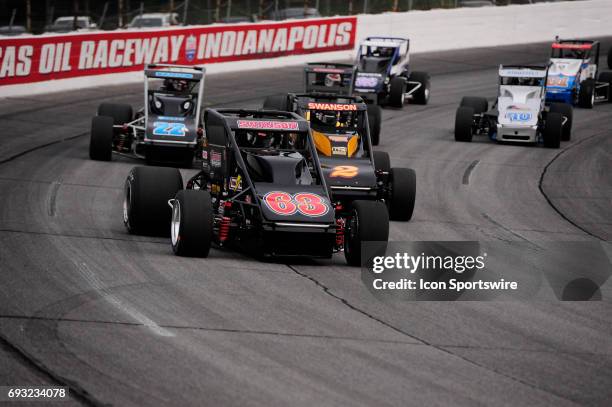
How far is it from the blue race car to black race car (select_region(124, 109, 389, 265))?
2037 centimetres

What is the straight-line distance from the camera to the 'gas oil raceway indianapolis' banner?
112 feet

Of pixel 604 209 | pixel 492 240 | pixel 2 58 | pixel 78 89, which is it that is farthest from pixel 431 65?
pixel 492 240

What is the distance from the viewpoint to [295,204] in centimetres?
1517

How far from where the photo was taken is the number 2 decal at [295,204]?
15047 millimetres

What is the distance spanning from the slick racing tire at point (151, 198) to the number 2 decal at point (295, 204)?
1.72 m

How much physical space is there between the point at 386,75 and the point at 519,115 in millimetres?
6855

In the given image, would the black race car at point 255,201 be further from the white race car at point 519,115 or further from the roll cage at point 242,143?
the white race car at point 519,115

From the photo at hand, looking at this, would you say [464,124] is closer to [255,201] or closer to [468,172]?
[468,172]

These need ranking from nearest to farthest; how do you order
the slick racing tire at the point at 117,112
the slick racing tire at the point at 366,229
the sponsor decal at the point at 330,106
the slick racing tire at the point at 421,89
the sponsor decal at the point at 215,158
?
the slick racing tire at the point at 366,229
the sponsor decal at the point at 215,158
the sponsor decal at the point at 330,106
the slick racing tire at the point at 117,112
the slick racing tire at the point at 421,89

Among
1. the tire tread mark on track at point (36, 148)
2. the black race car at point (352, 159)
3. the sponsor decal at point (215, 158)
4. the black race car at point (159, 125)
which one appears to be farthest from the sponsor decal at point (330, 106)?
the tire tread mark on track at point (36, 148)

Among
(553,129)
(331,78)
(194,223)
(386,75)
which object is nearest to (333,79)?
(331,78)

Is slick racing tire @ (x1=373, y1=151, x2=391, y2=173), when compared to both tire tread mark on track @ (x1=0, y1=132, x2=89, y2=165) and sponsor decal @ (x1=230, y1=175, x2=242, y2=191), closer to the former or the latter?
sponsor decal @ (x1=230, y1=175, x2=242, y2=191)

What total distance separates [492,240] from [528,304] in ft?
14.8

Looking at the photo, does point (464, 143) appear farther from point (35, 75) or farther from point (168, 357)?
point (168, 357)
